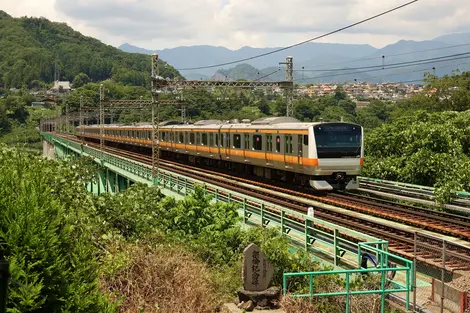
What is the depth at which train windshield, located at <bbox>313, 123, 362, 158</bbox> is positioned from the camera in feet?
70.5

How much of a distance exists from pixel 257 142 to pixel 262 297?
57.5ft

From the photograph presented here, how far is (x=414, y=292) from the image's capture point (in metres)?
9.62

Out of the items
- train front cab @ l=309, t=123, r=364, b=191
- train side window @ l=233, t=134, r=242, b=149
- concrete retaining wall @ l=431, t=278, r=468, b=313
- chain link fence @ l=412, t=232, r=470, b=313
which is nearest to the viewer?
concrete retaining wall @ l=431, t=278, r=468, b=313

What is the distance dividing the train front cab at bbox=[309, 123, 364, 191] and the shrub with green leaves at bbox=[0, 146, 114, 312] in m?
14.5

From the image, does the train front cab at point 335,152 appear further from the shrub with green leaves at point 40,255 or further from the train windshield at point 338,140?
the shrub with green leaves at point 40,255

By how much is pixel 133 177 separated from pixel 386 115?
290 feet

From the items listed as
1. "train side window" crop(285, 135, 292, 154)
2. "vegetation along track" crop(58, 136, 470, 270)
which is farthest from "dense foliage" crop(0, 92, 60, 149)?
"vegetation along track" crop(58, 136, 470, 270)

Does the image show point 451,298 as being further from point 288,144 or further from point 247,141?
point 247,141

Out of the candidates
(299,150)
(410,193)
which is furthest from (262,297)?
(410,193)

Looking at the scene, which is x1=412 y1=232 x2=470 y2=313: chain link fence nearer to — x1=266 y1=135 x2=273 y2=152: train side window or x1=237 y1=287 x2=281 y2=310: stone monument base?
x1=237 y1=287 x2=281 y2=310: stone monument base

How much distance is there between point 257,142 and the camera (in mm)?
27219

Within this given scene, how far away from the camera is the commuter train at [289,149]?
21.6 m

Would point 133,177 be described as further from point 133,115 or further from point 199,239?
point 133,115

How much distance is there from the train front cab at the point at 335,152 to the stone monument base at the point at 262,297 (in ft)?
38.4
